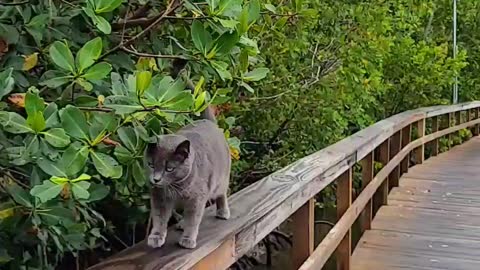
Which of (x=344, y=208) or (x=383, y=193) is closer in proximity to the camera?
(x=344, y=208)

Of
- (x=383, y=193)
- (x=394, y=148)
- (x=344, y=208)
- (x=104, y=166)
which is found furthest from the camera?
(x=394, y=148)

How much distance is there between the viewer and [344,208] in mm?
3664

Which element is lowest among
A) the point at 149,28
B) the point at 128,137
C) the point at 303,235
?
the point at 303,235

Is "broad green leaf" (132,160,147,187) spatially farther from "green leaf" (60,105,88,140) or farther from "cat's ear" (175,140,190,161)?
"green leaf" (60,105,88,140)

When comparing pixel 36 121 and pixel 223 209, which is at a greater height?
pixel 36 121

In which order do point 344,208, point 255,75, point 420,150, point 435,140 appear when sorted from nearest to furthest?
1. point 255,75
2. point 344,208
3. point 420,150
4. point 435,140

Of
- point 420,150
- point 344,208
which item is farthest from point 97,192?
point 420,150

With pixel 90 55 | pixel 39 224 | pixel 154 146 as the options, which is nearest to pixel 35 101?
pixel 90 55

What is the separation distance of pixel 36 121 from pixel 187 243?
0.45 meters

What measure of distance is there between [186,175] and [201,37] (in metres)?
0.31

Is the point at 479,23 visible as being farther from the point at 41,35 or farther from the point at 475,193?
the point at 41,35

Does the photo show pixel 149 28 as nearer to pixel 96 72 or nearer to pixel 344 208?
pixel 96 72

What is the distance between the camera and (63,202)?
1697mm

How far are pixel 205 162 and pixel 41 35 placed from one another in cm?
47
